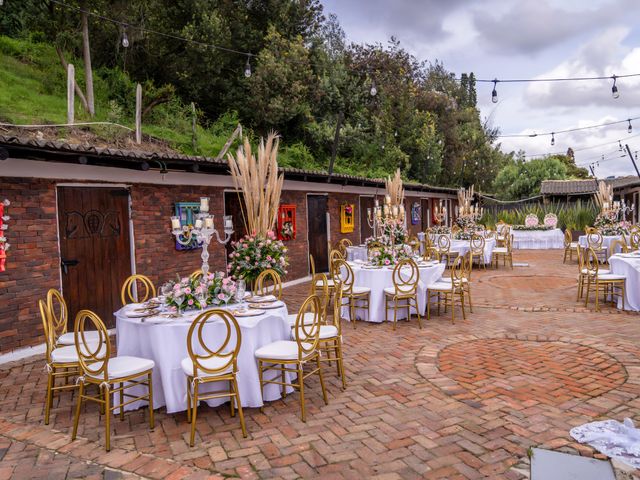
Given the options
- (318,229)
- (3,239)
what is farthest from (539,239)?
(3,239)

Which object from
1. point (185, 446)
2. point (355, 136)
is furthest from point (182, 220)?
point (355, 136)

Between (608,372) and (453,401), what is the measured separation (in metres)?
1.73

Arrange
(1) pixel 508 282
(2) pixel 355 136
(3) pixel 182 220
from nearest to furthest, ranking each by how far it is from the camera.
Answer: (3) pixel 182 220 → (1) pixel 508 282 → (2) pixel 355 136

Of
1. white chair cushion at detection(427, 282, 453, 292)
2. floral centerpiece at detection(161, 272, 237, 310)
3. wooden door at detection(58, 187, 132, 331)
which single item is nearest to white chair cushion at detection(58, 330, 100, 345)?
floral centerpiece at detection(161, 272, 237, 310)

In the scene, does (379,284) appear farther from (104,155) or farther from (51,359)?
(51,359)

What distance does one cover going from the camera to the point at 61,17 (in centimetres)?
1247

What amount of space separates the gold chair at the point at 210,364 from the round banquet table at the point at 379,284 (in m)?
3.29

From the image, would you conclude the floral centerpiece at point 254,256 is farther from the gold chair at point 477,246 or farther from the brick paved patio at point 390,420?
the gold chair at point 477,246

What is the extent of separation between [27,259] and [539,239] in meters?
16.2

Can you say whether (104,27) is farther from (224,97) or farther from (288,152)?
(288,152)

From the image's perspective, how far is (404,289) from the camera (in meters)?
6.52

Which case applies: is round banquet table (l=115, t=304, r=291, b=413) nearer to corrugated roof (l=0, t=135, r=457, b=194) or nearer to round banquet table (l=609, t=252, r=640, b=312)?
corrugated roof (l=0, t=135, r=457, b=194)

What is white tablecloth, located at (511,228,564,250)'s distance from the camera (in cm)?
1672

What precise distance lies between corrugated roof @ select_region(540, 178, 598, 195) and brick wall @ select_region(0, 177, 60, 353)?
75.1 feet
